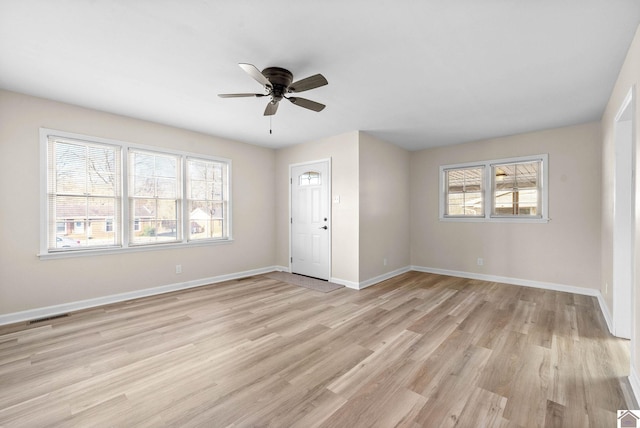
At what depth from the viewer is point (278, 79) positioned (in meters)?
2.64

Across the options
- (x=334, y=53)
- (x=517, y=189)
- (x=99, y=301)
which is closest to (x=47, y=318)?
(x=99, y=301)

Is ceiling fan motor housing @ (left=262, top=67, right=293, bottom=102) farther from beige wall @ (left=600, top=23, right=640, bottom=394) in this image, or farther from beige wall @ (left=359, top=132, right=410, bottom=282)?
beige wall @ (left=600, top=23, right=640, bottom=394)

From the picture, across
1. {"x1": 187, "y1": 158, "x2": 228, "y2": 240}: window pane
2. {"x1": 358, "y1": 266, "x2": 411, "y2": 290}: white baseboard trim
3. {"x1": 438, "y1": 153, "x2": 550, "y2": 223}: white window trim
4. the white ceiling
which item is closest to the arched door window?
{"x1": 187, "y1": 158, "x2": 228, "y2": 240}: window pane

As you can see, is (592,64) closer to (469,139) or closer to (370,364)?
(469,139)

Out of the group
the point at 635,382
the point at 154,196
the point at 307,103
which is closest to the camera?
the point at 635,382

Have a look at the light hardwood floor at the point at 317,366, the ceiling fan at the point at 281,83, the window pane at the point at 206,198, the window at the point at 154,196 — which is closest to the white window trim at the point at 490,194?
the light hardwood floor at the point at 317,366

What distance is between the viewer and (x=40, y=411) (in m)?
1.79

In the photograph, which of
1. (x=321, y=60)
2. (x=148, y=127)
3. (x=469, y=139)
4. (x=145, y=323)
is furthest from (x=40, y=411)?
→ (x=469, y=139)

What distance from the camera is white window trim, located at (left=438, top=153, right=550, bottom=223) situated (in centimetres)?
459

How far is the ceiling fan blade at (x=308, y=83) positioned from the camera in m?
2.41

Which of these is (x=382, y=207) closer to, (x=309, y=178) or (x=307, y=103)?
(x=309, y=178)

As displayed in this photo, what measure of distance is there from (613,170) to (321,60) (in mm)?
3274

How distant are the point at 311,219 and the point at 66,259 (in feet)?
11.8

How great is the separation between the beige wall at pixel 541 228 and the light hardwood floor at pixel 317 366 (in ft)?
2.65
